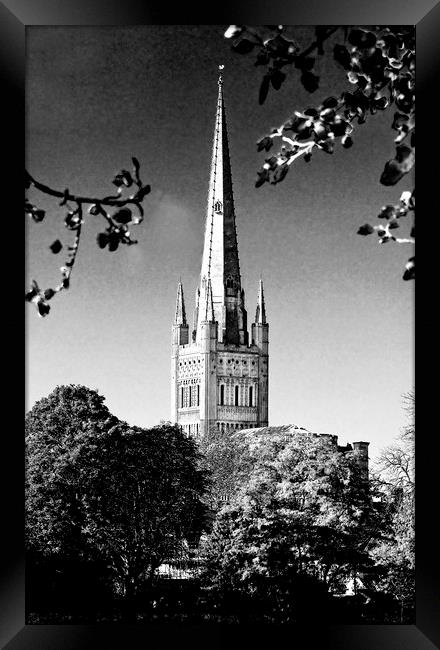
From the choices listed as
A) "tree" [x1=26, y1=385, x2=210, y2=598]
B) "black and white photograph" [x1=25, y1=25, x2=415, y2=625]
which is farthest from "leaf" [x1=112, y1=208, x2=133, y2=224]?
"tree" [x1=26, y1=385, x2=210, y2=598]

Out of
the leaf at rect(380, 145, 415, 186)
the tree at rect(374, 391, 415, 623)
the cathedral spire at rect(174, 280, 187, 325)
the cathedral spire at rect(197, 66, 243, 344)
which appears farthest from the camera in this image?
the cathedral spire at rect(174, 280, 187, 325)

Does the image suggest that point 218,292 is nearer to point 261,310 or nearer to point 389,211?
point 261,310

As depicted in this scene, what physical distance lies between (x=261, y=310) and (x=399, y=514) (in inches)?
78.8

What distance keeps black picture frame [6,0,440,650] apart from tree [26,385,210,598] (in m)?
2.23

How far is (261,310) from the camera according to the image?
5.67m

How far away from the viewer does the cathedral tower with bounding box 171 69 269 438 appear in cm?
555

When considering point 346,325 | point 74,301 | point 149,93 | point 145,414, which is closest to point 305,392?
point 346,325

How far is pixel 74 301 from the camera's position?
537cm

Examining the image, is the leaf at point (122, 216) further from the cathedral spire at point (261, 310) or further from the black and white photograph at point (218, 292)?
the cathedral spire at point (261, 310)

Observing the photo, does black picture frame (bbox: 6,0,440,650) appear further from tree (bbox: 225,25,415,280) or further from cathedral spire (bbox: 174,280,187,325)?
cathedral spire (bbox: 174,280,187,325)
